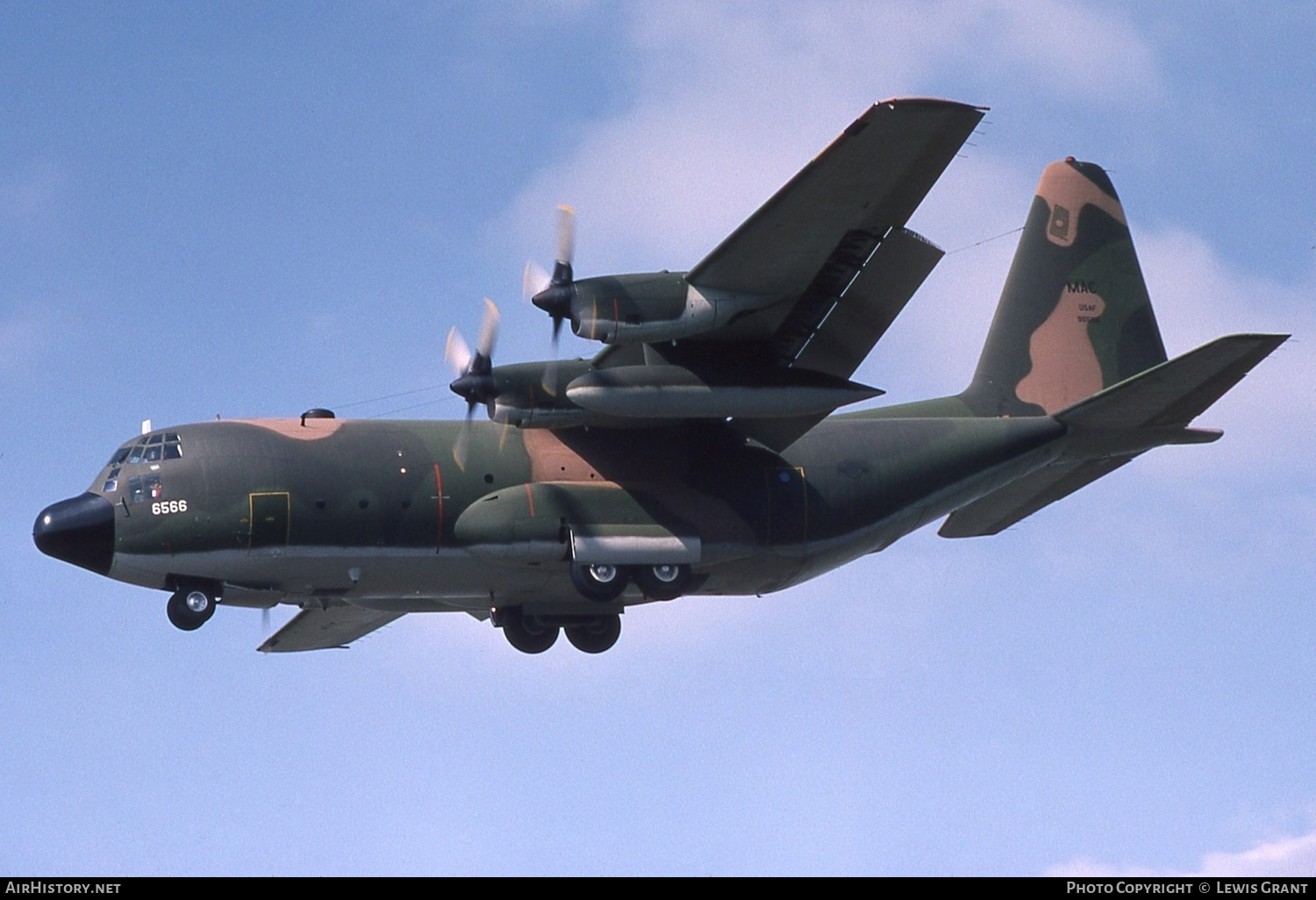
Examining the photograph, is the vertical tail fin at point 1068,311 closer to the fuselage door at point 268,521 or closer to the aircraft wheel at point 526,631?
the aircraft wheel at point 526,631

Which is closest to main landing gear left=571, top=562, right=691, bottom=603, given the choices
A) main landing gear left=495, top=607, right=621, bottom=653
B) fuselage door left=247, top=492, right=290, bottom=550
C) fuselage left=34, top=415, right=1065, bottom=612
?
fuselage left=34, top=415, right=1065, bottom=612

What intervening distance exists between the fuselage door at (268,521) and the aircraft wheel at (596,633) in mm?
4333

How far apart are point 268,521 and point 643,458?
15.4 feet

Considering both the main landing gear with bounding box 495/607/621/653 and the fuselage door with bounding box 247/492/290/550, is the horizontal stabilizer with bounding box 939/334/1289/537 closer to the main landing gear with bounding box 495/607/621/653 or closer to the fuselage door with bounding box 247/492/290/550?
the main landing gear with bounding box 495/607/621/653

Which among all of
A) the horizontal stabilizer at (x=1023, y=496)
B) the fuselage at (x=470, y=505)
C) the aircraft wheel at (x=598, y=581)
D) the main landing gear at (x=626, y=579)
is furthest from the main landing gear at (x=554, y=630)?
the horizontal stabilizer at (x=1023, y=496)

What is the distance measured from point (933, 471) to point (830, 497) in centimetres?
160

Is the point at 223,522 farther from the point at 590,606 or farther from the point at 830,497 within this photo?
the point at 830,497

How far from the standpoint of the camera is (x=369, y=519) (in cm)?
2156

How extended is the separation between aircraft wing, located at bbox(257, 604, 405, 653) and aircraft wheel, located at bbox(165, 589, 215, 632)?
12.6 feet

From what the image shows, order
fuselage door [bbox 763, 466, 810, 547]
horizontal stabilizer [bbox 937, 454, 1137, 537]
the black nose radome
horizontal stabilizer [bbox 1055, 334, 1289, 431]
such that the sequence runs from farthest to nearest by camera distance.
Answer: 1. horizontal stabilizer [bbox 937, 454, 1137, 537]
2. fuselage door [bbox 763, 466, 810, 547]
3. horizontal stabilizer [bbox 1055, 334, 1289, 431]
4. the black nose radome

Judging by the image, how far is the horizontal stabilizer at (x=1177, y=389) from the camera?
22.2 metres

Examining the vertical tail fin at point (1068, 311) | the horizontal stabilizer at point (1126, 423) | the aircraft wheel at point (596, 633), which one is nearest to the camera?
the horizontal stabilizer at point (1126, 423)

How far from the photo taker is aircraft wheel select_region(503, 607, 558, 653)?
23562mm
